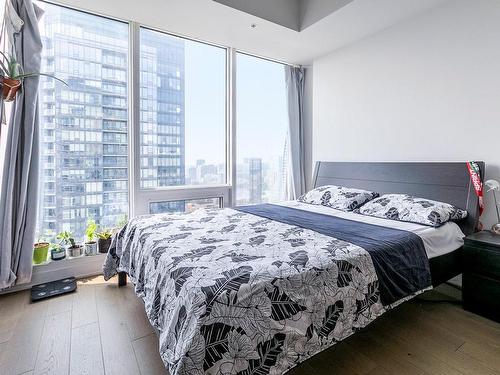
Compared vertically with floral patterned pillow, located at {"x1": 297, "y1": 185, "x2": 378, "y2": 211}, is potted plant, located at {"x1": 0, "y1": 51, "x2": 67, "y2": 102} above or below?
above

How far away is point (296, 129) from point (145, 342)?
3.40 meters

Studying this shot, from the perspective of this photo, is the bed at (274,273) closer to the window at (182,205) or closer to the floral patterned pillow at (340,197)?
the floral patterned pillow at (340,197)

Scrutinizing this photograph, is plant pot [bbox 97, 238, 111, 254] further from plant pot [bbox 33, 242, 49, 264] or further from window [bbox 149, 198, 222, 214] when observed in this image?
window [bbox 149, 198, 222, 214]

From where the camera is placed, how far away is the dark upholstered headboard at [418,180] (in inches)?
92.1

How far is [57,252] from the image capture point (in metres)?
2.66

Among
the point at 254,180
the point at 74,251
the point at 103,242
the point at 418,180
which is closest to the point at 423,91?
the point at 418,180

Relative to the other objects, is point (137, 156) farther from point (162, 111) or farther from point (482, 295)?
point (482, 295)

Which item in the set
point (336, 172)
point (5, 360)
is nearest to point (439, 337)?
point (336, 172)

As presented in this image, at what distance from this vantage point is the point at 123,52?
3.02 m

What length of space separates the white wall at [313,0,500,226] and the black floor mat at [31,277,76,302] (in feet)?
10.9

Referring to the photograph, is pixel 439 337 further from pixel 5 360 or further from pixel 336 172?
pixel 5 360

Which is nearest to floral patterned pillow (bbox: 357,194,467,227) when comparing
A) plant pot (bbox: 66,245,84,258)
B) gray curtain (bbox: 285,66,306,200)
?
gray curtain (bbox: 285,66,306,200)

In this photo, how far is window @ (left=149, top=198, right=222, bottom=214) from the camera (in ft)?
10.7

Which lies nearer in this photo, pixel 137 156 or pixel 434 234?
pixel 434 234
